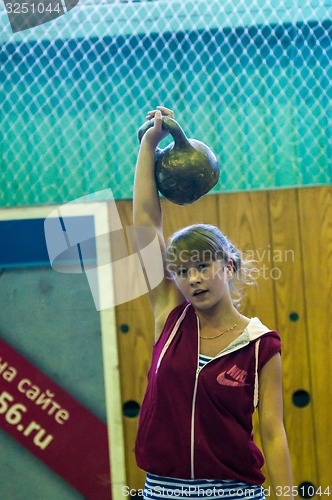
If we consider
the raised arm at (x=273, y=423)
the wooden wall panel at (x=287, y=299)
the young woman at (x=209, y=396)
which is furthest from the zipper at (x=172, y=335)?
the wooden wall panel at (x=287, y=299)

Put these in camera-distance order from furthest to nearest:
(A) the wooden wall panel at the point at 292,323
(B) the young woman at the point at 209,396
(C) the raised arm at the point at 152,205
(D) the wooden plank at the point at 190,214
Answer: (D) the wooden plank at the point at 190,214 → (A) the wooden wall panel at the point at 292,323 → (C) the raised arm at the point at 152,205 → (B) the young woman at the point at 209,396

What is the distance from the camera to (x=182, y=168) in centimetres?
182

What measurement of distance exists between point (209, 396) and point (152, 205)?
1.72ft

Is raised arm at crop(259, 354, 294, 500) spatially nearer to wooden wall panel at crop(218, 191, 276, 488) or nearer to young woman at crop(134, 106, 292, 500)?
young woman at crop(134, 106, 292, 500)

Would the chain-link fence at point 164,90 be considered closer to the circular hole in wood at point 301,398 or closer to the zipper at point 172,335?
the circular hole in wood at point 301,398

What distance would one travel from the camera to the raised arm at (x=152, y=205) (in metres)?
1.81

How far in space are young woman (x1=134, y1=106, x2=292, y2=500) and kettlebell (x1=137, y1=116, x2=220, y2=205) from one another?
0.60 feet

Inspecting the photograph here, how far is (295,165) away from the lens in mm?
3012

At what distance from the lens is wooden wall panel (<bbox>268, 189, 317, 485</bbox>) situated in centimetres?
281

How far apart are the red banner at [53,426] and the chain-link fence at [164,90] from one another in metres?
0.73

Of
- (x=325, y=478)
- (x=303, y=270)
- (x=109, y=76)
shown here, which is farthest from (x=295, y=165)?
(x=325, y=478)

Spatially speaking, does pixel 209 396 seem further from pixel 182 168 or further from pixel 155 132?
pixel 155 132

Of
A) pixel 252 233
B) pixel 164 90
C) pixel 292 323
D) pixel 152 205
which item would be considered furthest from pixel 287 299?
pixel 152 205

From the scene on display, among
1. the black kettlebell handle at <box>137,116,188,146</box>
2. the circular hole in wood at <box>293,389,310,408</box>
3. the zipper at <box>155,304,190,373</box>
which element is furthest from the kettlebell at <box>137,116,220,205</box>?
the circular hole in wood at <box>293,389,310,408</box>
